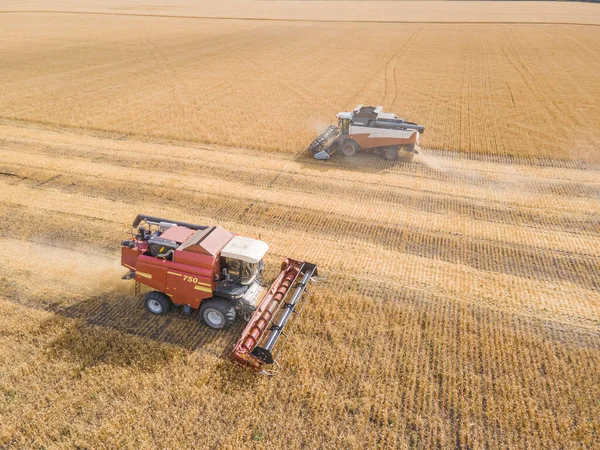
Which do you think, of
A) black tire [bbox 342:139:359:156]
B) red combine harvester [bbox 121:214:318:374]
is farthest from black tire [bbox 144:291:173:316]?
black tire [bbox 342:139:359:156]

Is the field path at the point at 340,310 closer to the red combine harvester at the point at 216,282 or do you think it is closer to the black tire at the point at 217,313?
the black tire at the point at 217,313

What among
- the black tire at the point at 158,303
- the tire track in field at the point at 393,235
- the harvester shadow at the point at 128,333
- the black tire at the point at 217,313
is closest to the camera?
the harvester shadow at the point at 128,333

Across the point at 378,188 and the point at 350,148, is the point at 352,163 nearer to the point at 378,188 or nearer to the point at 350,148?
the point at 350,148

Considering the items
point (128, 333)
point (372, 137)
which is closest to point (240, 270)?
point (128, 333)

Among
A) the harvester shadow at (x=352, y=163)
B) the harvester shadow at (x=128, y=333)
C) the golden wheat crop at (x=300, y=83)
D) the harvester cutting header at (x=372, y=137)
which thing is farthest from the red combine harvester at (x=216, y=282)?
the golden wheat crop at (x=300, y=83)

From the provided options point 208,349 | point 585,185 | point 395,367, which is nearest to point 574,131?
point 585,185

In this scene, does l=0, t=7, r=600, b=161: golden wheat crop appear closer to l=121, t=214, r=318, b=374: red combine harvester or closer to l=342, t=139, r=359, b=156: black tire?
l=342, t=139, r=359, b=156: black tire
